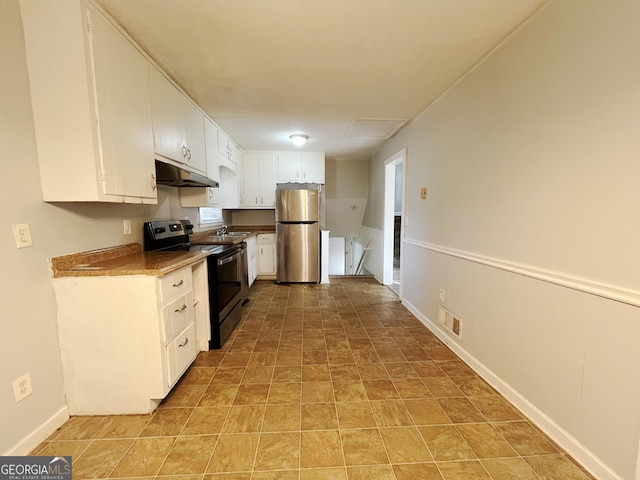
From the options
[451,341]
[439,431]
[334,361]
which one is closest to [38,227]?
[334,361]

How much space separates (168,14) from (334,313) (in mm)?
3004

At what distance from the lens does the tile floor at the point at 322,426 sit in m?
1.25

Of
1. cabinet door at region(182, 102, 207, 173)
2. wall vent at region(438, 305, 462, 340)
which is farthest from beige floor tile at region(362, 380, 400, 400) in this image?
cabinet door at region(182, 102, 207, 173)

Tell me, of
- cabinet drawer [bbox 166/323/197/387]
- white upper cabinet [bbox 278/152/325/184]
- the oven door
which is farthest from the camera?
white upper cabinet [bbox 278/152/325/184]

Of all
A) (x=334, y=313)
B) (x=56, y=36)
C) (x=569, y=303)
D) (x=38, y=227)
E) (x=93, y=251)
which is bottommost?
Answer: (x=334, y=313)

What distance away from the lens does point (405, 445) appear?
4.51ft

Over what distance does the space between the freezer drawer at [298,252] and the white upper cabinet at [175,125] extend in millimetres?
1897

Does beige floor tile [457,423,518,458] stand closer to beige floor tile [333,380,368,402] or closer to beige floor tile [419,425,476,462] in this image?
beige floor tile [419,425,476,462]

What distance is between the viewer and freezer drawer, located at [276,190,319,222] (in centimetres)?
441

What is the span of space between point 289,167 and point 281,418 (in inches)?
161

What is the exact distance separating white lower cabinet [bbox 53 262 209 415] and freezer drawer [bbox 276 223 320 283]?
293cm

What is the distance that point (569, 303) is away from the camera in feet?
4.40

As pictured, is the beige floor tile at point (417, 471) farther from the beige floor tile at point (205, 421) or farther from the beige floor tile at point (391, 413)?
the beige floor tile at point (205, 421)

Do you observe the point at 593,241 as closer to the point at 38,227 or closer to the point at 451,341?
the point at 451,341
